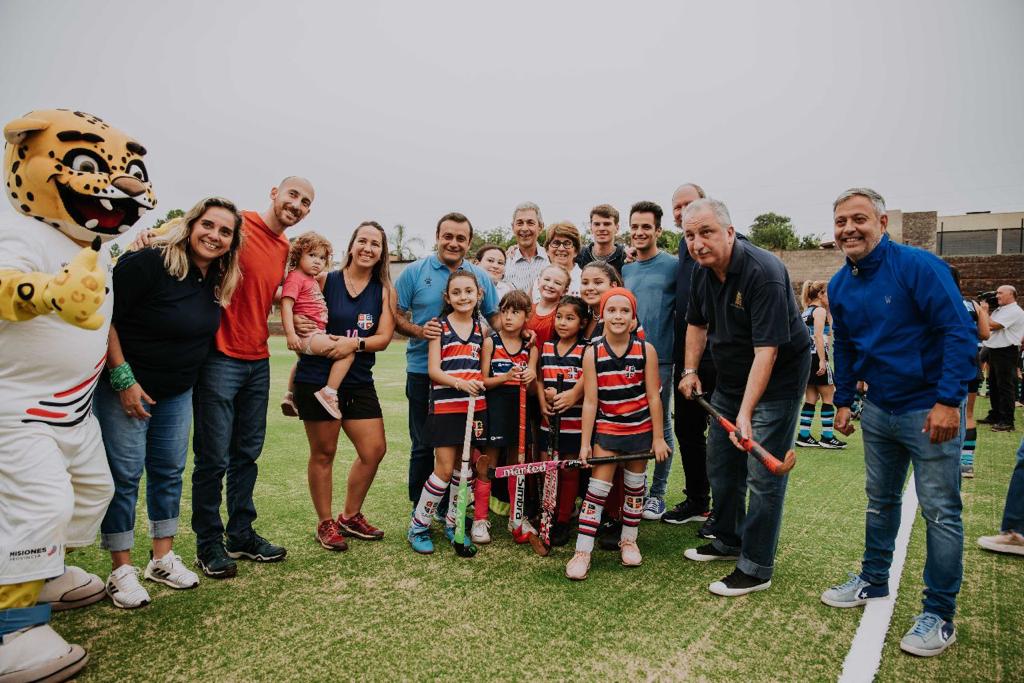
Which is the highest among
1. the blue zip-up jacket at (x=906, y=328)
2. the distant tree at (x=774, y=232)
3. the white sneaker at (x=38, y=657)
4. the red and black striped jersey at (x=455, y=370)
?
the distant tree at (x=774, y=232)

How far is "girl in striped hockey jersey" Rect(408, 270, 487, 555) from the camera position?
403 cm

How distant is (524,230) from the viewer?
5.03 meters

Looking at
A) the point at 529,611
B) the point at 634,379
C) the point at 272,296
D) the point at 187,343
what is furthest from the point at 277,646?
the point at 634,379

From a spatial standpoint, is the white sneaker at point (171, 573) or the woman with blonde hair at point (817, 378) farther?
the woman with blonde hair at point (817, 378)

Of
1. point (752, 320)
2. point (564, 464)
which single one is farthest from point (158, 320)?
point (752, 320)

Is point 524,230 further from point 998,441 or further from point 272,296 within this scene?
point 998,441

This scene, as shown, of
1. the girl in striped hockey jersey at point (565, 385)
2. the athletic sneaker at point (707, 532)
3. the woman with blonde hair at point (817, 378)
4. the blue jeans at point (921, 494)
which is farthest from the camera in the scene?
the woman with blonde hair at point (817, 378)

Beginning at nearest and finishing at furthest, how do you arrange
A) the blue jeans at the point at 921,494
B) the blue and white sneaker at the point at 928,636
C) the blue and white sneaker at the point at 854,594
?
the blue and white sneaker at the point at 928,636
the blue jeans at the point at 921,494
the blue and white sneaker at the point at 854,594

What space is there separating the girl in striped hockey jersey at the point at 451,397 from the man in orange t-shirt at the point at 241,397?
3.03 feet

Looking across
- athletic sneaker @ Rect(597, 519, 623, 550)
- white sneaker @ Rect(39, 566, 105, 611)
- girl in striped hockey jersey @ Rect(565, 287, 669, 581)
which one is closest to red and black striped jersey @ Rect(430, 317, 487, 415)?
girl in striped hockey jersey @ Rect(565, 287, 669, 581)

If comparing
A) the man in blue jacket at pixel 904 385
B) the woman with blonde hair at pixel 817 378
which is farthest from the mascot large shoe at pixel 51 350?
the woman with blonde hair at pixel 817 378

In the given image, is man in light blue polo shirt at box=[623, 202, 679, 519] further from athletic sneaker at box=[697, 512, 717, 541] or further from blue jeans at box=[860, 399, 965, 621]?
blue jeans at box=[860, 399, 965, 621]

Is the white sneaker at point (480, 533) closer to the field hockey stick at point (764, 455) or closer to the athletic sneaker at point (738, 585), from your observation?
the athletic sneaker at point (738, 585)

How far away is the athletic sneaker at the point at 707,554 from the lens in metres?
3.95
